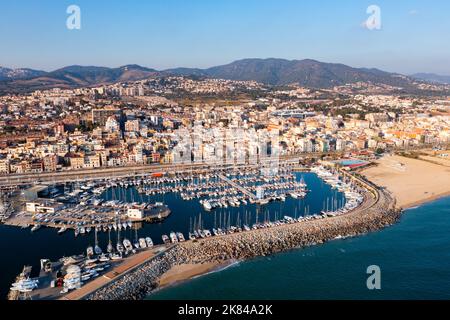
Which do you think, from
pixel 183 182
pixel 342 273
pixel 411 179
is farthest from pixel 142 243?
pixel 411 179

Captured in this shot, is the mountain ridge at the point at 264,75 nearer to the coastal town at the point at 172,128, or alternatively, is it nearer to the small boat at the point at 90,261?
the coastal town at the point at 172,128

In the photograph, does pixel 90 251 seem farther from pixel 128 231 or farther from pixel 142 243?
pixel 128 231

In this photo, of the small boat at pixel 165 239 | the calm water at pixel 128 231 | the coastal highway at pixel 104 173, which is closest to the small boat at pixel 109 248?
the calm water at pixel 128 231

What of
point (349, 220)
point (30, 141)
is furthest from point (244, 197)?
point (30, 141)

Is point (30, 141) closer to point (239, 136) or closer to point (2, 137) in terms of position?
point (2, 137)

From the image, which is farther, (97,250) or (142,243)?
(142,243)

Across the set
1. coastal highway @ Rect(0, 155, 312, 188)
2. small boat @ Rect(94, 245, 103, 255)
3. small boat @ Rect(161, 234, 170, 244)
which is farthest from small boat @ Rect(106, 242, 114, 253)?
coastal highway @ Rect(0, 155, 312, 188)
